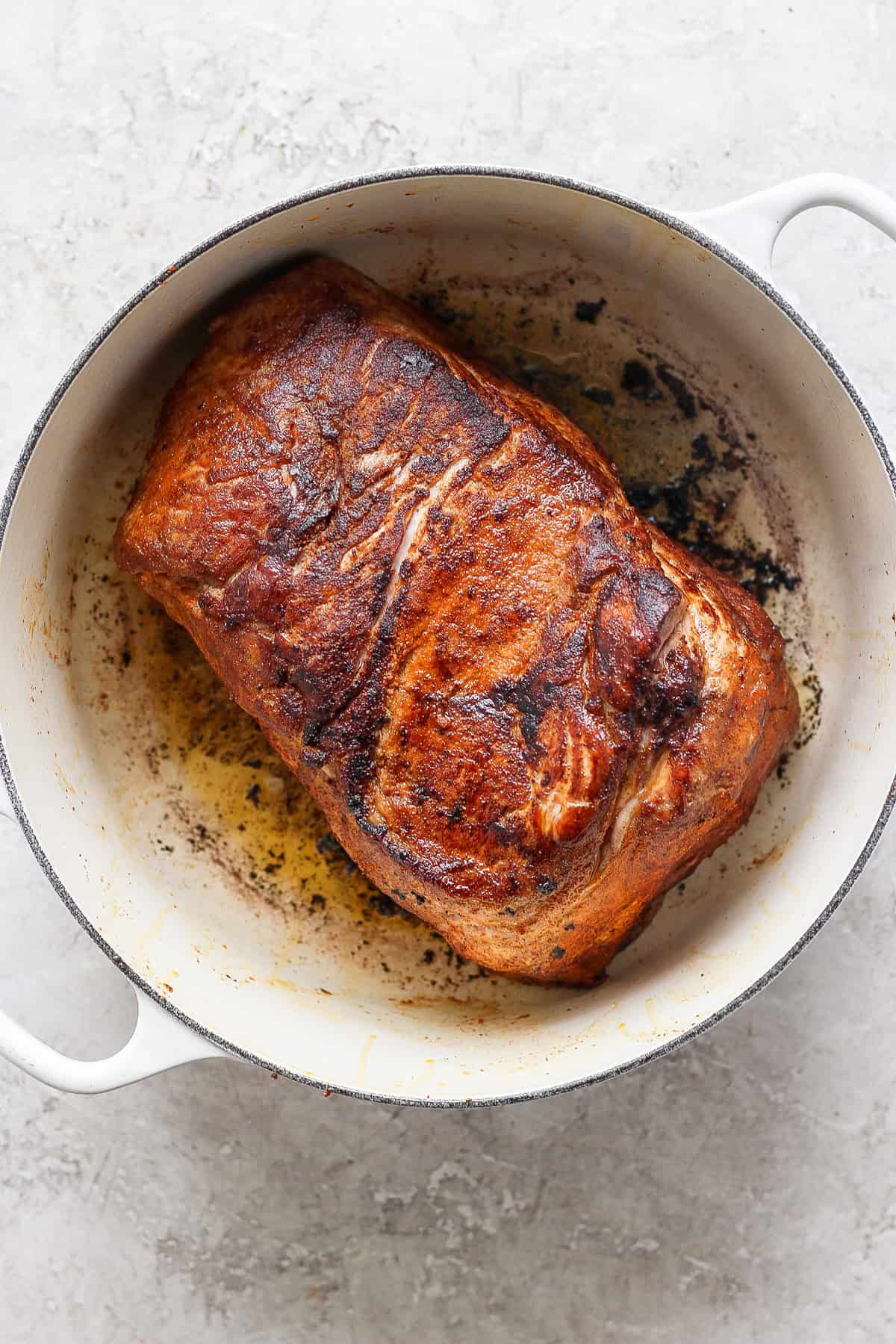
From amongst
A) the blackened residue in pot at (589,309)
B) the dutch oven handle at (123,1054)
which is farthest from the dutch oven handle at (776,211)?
the dutch oven handle at (123,1054)

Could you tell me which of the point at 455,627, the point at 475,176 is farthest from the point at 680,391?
the point at 455,627

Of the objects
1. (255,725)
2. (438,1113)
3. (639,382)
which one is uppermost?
(639,382)

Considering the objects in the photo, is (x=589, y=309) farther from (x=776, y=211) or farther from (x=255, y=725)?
(x=255, y=725)

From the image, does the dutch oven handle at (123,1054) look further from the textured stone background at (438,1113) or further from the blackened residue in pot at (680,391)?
the blackened residue in pot at (680,391)

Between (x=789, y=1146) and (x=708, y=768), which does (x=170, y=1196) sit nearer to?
(x=789, y=1146)

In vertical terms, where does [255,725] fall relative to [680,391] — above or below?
below

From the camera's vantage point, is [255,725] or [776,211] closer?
[776,211]

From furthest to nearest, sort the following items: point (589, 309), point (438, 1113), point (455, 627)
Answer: point (438, 1113), point (589, 309), point (455, 627)
